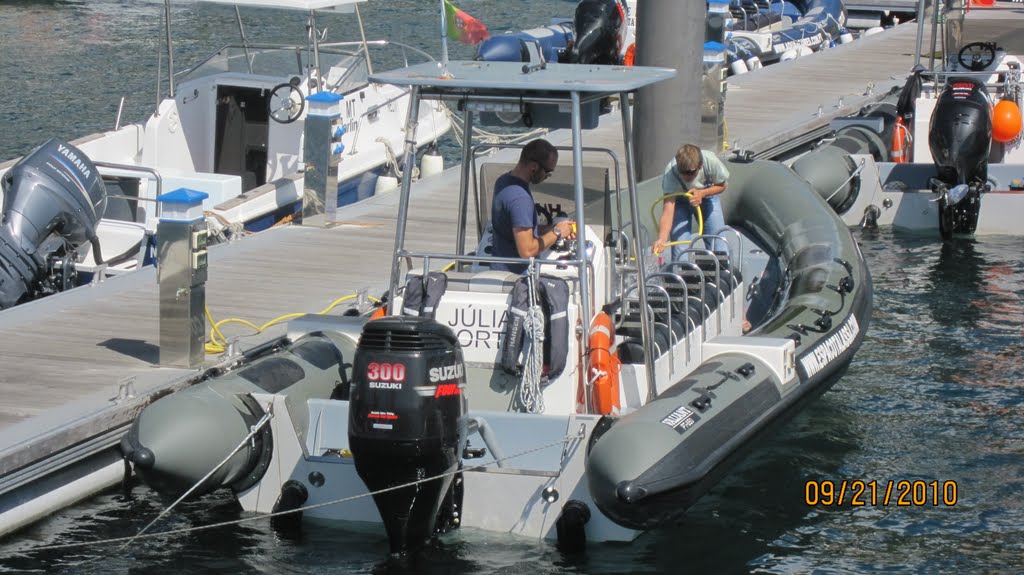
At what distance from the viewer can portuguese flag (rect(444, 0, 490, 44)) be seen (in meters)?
6.27

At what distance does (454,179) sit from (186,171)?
2435 mm

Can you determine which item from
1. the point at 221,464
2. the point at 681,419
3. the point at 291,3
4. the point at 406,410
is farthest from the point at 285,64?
the point at 406,410

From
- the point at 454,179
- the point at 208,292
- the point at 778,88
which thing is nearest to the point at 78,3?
the point at 778,88

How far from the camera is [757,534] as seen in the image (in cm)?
671

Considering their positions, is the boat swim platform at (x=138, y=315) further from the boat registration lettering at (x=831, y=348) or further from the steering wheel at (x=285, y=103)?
the boat registration lettering at (x=831, y=348)

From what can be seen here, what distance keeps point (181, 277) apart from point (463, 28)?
209 cm

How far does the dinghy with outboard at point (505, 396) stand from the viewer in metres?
5.62

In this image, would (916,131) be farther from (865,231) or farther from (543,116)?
(543,116)

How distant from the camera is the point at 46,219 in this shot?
998cm

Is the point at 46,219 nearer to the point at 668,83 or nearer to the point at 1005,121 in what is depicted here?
the point at 668,83

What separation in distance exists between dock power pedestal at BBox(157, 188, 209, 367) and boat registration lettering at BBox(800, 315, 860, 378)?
304 cm

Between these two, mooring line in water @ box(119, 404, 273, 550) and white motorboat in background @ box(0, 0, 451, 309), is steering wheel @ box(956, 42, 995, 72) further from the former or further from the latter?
mooring line in water @ box(119, 404, 273, 550)

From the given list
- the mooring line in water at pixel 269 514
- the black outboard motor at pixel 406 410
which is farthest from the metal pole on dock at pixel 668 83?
the black outboard motor at pixel 406 410

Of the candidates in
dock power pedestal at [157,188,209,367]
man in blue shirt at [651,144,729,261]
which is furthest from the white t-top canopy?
dock power pedestal at [157,188,209,367]
